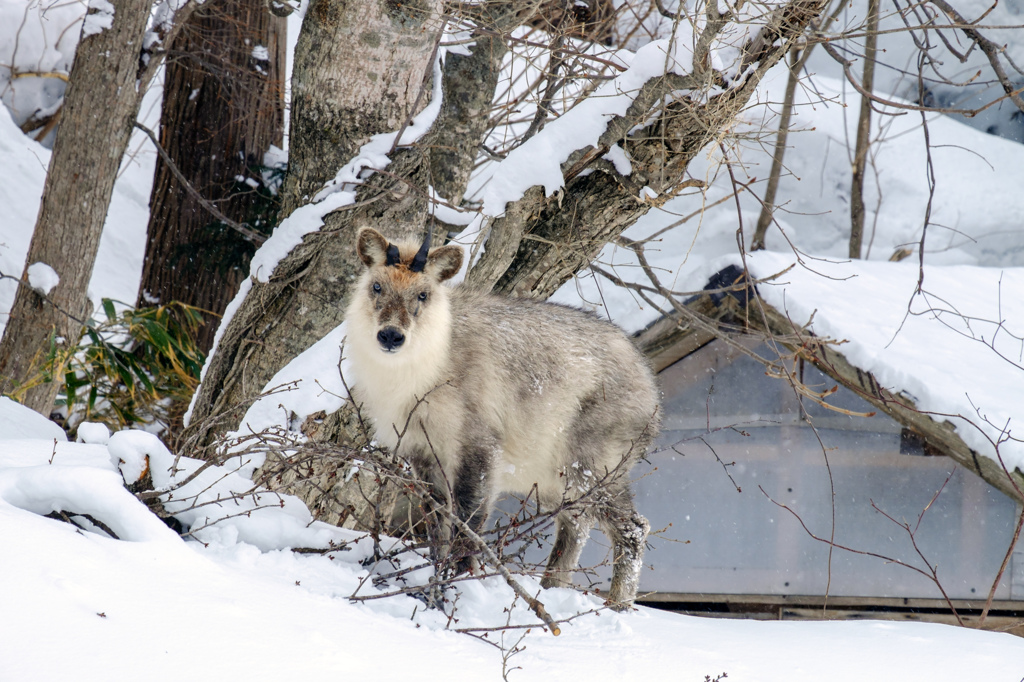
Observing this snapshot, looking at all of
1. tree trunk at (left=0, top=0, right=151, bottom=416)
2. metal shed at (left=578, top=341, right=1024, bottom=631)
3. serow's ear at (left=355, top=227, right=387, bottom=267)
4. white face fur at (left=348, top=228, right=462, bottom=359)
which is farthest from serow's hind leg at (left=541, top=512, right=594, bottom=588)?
tree trunk at (left=0, top=0, right=151, bottom=416)

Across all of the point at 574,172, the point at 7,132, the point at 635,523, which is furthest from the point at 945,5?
the point at 7,132

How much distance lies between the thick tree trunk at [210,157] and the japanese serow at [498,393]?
409 centimetres

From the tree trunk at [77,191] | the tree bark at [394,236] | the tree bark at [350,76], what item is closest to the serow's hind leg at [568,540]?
the tree bark at [394,236]

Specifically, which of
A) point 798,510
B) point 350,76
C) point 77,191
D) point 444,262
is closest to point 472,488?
point 444,262

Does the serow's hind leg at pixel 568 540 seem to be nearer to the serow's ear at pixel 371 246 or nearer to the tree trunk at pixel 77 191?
the serow's ear at pixel 371 246

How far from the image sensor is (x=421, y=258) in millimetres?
4492

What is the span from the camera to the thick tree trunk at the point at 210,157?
324 inches

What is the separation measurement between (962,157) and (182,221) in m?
13.9

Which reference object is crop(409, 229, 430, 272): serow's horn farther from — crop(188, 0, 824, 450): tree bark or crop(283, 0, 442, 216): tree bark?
crop(283, 0, 442, 216): tree bark

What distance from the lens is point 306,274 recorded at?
5.48 meters

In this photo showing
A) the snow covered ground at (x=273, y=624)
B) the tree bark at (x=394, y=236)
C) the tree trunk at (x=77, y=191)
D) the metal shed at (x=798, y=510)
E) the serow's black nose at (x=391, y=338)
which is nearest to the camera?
the snow covered ground at (x=273, y=624)

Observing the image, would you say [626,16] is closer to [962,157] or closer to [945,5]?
[945,5]

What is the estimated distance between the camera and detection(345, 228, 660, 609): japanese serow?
450cm

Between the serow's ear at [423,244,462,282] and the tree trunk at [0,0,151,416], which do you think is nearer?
the serow's ear at [423,244,462,282]
